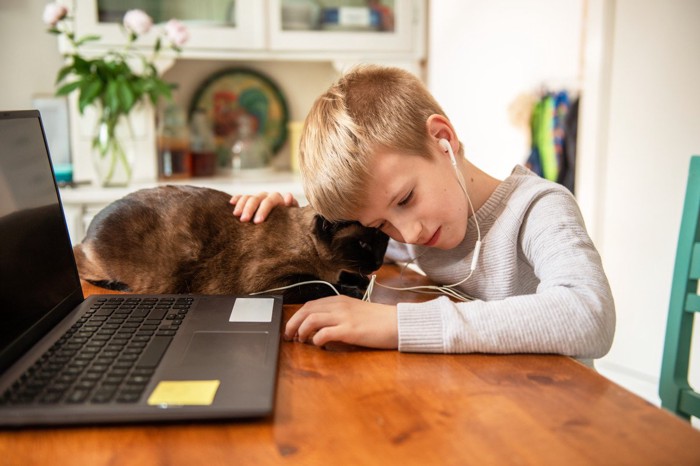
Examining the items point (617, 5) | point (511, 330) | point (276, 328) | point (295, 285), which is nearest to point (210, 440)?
point (276, 328)

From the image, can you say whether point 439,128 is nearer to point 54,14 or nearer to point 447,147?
point 447,147

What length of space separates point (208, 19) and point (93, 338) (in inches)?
78.7

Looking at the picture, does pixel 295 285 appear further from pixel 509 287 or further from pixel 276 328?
pixel 509 287

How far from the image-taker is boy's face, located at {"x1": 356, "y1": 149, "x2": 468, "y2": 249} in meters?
0.91

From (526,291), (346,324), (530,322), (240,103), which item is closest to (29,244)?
(346,324)

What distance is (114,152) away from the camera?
2.31 meters

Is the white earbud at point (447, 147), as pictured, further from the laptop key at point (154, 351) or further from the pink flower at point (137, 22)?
the pink flower at point (137, 22)

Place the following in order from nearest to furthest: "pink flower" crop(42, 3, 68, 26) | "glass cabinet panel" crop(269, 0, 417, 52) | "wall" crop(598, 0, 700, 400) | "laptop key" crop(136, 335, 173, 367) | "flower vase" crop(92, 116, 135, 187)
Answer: "laptop key" crop(136, 335, 173, 367) → "wall" crop(598, 0, 700, 400) → "pink flower" crop(42, 3, 68, 26) → "flower vase" crop(92, 116, 135, 187) → "glass cabinet panel" crop(269, 0, 417, 52)

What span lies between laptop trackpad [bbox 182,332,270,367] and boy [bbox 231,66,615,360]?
0.26 ft

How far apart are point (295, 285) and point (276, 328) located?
0.26 metres

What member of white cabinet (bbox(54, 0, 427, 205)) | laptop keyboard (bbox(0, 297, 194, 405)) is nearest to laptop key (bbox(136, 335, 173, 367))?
laptop keyboard (bbox(0, 297, 194, 405))

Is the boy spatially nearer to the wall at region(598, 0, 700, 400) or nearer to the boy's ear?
the boy's ear

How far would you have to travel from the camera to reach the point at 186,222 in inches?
42.8

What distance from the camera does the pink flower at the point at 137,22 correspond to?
2104 mm
